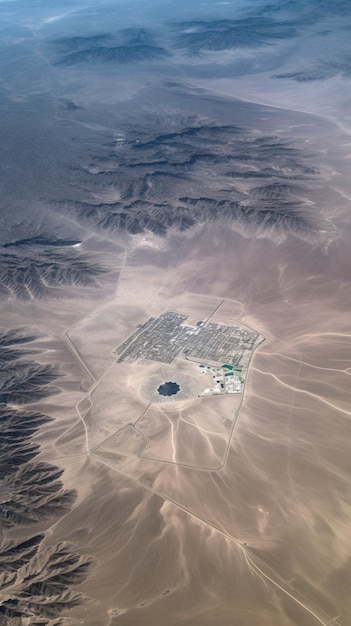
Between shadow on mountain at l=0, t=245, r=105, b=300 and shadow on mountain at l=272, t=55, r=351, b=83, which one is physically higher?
shadow on mountain at l=0, t=245, r=105, b=300

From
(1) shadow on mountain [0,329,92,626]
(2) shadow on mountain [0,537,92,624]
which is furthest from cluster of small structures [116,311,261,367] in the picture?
(2) shadow on mountain [0,537,92,624]

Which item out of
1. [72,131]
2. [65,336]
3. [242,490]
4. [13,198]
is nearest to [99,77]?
[72,131]

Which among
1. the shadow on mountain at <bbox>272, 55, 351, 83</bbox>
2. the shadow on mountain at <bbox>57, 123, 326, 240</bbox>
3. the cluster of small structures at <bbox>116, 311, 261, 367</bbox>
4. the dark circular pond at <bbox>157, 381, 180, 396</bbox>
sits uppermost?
the dark circular pond at <bbox>157, 381, 180, 396</bbox>

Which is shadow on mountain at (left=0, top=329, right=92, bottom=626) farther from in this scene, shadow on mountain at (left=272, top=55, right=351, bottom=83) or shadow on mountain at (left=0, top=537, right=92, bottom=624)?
shadow on mountain at (left=272, top=55, right=351, bottom=83)

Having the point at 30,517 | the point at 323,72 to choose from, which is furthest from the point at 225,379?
the point at 323,72

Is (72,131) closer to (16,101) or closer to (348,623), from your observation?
(16,101)

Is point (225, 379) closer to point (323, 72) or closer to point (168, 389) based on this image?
point (168, 389)
